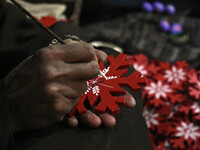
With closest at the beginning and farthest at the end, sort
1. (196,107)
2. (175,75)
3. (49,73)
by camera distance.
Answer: (49,73) → (196,107) → (175,75)

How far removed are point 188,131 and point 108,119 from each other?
727 millimetres

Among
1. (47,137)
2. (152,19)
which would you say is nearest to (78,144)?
(47,137)

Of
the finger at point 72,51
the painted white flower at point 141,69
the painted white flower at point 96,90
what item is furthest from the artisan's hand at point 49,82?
the painted white flower at point 141,69

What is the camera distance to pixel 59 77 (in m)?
0.55

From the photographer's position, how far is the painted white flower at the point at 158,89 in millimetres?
1269

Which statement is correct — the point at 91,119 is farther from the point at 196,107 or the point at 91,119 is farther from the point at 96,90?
the point at 196,107

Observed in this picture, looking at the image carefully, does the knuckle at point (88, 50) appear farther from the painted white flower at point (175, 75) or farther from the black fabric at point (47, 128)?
the painted white flower at point (175, 75)

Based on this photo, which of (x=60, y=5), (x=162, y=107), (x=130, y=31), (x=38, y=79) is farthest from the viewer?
(x=130, y=31)

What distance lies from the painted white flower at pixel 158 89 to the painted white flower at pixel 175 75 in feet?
0.23

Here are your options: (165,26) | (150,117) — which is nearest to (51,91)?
(150,117)

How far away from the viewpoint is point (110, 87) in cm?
72

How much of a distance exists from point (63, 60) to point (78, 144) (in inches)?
9.6

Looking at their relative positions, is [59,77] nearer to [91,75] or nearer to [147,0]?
[91,75]

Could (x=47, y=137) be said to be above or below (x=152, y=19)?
above
